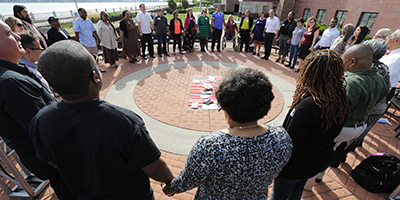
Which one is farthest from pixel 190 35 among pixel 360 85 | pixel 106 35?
pixel 360 85

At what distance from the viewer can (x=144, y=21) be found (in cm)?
746

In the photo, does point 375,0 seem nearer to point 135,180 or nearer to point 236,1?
point 135,180

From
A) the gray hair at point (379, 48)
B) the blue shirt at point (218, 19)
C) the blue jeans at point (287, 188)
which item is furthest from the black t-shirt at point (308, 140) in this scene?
the blue shirt at point (218, 19)

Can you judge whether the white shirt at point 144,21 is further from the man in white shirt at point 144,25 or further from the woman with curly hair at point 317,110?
the woman with curly hair at point 317,110

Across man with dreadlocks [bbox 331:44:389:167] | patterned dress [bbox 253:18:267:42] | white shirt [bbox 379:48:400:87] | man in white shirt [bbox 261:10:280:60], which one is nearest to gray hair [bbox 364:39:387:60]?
white shirt [bbox 379:48:400:87]

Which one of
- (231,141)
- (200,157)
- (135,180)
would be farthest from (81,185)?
(231,141)

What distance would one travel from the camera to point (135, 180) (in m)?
1.30

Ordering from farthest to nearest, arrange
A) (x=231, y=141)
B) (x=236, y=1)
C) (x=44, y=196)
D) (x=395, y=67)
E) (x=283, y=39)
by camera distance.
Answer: (x=236, y=1)
(x=283, y=39)
(x=395, y=67)
(x=44, y=196)
(x=231, y=141)

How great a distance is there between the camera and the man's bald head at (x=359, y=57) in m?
1.97

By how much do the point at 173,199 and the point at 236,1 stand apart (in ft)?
148

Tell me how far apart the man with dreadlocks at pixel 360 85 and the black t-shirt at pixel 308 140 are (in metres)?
0.52

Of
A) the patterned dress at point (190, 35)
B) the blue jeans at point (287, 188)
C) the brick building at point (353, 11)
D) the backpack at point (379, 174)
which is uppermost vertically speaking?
the brick building at point (353, 11)

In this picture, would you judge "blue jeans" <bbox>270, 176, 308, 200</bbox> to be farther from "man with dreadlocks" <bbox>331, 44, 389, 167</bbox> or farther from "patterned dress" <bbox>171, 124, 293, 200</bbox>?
"patterned dress" <bbox>171, 124, 293, 200</bbox>

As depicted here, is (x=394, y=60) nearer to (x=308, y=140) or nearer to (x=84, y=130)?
(x=308, y=140)
